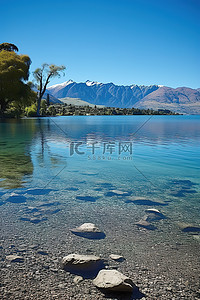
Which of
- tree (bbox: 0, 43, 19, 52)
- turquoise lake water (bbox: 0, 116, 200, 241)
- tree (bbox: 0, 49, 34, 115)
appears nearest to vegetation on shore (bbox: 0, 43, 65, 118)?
tree (bbox: 0, 49, 34, 115)

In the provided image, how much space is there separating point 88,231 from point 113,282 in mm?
1875

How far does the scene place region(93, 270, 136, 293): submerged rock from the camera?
3549 millimetres

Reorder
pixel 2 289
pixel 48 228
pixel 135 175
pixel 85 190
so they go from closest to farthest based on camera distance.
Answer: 1. pixel 2 289
2. pixel 48 228
3. pixel 85 190
4. pixel 135 175

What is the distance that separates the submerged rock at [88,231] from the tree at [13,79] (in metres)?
65.5

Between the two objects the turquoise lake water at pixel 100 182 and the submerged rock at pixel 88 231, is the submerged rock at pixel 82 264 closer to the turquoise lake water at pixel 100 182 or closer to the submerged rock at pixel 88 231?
the submerged rock at pixel 88 231

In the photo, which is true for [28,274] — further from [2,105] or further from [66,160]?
[2,105]

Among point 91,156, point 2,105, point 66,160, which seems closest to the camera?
point 66,160

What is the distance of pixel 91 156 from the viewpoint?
53.2ft

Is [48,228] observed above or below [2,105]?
below

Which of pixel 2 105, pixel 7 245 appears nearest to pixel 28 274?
pixel 7 245

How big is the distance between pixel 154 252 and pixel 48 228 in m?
2.32

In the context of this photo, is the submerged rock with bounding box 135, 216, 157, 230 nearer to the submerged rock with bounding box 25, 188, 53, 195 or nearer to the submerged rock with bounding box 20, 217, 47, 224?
the submerged rock with bounding box 20, 217, 47, 224

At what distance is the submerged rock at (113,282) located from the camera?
3.55 m

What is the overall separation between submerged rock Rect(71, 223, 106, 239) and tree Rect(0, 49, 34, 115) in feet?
215
